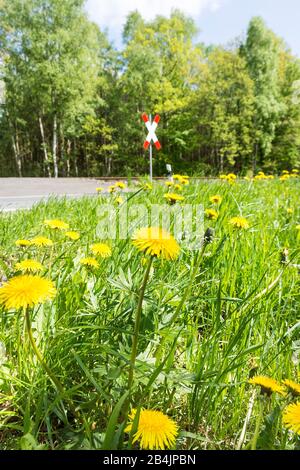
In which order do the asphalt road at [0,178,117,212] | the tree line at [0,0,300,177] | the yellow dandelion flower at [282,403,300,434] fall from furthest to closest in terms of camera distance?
the tree line at [0,0,300,177]
the asphalt road at [0,178,117,212]
the yellow dandelion flower at [282,403,300,434]

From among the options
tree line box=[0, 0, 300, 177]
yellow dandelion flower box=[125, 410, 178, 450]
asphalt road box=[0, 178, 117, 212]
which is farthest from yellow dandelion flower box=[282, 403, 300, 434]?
tree line box=[0, 0, 300, 177]

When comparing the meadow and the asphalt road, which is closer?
the meadow

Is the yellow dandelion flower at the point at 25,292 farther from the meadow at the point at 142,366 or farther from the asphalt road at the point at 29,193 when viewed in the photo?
the asphalt road at the point at 29,193

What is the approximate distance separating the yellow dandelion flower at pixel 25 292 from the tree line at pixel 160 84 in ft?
69.8

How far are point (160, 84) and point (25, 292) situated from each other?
25096 mm

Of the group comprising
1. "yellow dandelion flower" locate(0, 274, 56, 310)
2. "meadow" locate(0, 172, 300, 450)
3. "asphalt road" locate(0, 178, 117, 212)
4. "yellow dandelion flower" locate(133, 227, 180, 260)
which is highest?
"asphalt road" locate(0, 178, 117, 212)

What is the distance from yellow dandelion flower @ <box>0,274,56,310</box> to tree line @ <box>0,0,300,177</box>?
69.8 feet

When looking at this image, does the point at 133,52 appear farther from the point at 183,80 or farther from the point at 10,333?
the point at 10,333

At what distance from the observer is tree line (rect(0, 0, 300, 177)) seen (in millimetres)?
20703

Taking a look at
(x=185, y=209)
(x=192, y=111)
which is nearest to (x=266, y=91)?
(x=192, y=111)

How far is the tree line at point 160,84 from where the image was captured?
20703 millimetres

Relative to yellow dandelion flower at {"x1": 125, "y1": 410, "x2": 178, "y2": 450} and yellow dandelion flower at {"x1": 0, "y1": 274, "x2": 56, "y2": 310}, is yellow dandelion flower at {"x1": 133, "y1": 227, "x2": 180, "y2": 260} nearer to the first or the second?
yellow dandelion flower at {"x1": 0, "y1": 274, "x2": 56, "y2": 310}

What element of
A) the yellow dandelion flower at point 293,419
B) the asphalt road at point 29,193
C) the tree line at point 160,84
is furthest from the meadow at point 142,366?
the tree line at point 160,84

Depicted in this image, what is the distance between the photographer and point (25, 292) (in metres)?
0.62
